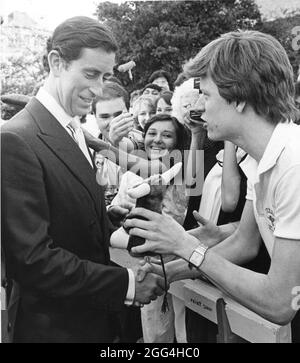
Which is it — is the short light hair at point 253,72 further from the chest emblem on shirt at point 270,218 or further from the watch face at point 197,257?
the watch face at point 197,257

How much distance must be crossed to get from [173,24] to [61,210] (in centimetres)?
86

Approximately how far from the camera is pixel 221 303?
1344 millimetres

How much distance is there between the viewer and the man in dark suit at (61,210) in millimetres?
1080

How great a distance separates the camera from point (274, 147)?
1.12 m

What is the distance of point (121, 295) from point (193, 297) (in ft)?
1.14

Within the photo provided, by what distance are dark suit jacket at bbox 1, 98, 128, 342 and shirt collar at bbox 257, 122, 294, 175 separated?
Result: 46cm

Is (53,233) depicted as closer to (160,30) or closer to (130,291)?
(130,291)

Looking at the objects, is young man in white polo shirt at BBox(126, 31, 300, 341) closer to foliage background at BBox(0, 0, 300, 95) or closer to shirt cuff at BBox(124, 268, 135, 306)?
shirt cuff at BBox(124, 268, 135, 306)

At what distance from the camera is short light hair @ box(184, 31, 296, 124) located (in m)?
1.17

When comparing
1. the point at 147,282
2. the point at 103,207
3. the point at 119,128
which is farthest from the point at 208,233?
the point at 119,128

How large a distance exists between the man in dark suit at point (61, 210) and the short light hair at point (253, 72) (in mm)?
310
